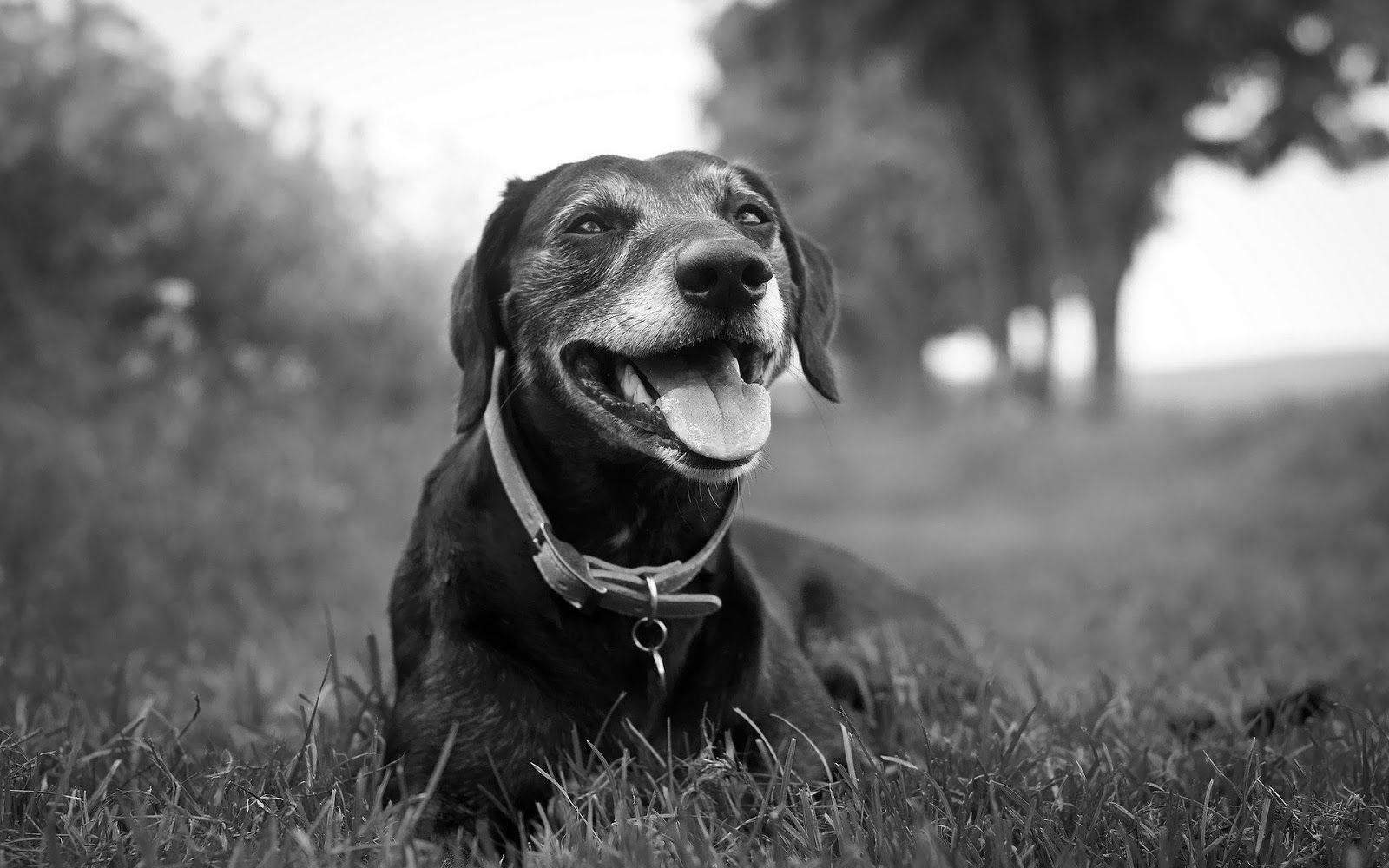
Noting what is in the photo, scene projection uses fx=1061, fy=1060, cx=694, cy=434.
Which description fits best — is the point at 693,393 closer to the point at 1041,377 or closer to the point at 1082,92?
the point at 1041,377

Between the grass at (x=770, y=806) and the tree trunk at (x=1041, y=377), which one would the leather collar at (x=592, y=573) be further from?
the tree trunk at (x=1041, y=377)

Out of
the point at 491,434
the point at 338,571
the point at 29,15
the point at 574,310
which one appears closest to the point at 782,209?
the point at 574,310

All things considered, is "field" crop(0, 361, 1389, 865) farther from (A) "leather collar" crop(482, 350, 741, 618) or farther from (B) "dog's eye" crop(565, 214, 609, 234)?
(B) "dog's eye" crop(565, 214, 609, 234)

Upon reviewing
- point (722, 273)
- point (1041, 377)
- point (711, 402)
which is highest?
point (722, 273)

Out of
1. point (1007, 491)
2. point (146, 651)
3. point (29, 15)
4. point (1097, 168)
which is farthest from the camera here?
point (1097, 168)

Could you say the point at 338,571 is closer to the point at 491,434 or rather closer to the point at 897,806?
the point at 491,434

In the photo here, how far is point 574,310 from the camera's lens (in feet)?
9.44

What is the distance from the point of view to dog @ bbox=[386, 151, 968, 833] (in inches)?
101

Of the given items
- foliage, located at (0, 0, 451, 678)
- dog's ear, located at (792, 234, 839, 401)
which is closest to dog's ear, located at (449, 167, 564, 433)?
dog's ear, located at (792, 234, 839, 401)

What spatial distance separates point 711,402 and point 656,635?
0.61 m

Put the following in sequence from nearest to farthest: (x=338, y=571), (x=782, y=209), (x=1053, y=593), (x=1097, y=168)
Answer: (x=782, y=209), (x=338, y=571), (x=1053, y=593), (x=1097, y=168)

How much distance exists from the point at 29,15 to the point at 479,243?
8.93 meters

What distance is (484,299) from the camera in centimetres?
299

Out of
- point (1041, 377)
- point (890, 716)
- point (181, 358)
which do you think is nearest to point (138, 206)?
point (181, 358)
